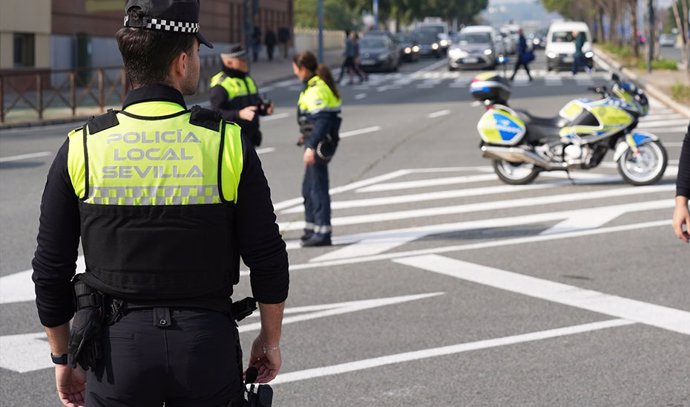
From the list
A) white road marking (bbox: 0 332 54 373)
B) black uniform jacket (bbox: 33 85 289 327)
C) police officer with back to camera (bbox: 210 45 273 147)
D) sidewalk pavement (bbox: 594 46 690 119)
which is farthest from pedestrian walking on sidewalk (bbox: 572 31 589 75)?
black uniform jacket (bbox: 33 85 289 327)

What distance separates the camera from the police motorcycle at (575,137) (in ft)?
48.8

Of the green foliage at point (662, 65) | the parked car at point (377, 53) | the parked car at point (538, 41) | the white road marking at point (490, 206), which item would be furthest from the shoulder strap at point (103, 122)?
the parked car at point (538, 41)

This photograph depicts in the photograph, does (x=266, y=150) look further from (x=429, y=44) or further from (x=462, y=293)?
(x=429, y=44)

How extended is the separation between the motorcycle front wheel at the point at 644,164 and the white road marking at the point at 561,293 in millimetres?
5186

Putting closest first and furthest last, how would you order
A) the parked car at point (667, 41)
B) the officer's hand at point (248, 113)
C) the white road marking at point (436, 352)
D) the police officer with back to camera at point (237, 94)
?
the white road marking at point (436, 352)
the officer's hand at point (248, 113)
the police officer with back to camera at point (237, 94)
the parked car at point (667, 41)

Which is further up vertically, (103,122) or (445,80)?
(103,122)

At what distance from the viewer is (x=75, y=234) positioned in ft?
11.1

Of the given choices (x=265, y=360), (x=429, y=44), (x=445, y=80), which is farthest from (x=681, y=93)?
(x=429, y=44)

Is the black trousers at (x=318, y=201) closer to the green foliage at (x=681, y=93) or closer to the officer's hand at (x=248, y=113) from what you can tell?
the officer's hand at (x=248, y=113)

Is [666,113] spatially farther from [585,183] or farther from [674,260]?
[674,260]

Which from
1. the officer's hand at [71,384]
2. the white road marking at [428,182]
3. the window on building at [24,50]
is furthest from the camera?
the window on building at [24,50]

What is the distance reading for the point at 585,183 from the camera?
15.3m

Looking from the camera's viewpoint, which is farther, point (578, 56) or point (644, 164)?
point (578, 56)

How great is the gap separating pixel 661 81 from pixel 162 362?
123 feet
